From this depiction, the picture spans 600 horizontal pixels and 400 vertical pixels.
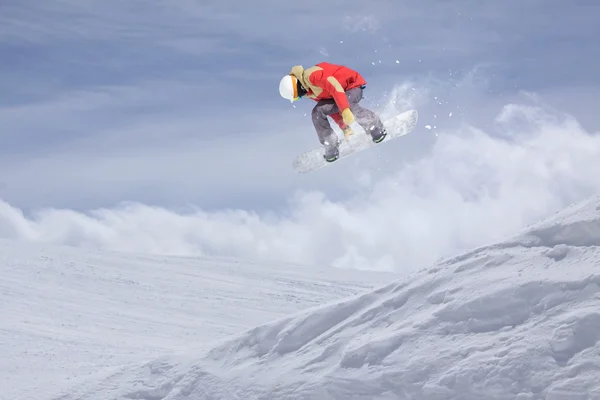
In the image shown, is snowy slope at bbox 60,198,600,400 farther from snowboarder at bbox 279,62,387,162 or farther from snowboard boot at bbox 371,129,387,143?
snowboard boot at bbox 371,129,387,143

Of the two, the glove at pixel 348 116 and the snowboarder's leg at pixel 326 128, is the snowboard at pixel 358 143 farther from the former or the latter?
the glove at pixel 348 116

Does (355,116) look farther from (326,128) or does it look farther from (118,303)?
(118,303)

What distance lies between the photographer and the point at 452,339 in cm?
677

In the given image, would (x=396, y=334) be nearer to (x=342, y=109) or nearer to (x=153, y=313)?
(x=342, y=109)

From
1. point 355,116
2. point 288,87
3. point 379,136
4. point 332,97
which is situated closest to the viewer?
point 288,87

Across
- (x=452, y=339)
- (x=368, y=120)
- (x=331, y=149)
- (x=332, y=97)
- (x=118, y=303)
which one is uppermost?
(x=118, y=303)

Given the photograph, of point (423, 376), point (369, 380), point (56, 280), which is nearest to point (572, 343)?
point (423, 376)

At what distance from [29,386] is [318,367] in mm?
6782

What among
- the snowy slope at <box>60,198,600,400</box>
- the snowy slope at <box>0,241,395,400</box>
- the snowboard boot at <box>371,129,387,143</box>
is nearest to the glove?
the snowboard boot at <box>371,129,387,143</box>

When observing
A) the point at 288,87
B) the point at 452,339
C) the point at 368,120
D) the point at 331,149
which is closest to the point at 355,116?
the point at 368,120

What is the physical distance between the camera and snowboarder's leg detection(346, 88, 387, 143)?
10.3 m

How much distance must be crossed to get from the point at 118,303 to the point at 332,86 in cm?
1441

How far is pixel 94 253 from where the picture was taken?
89.8 feet

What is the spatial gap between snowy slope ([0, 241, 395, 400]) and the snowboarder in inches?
154
